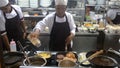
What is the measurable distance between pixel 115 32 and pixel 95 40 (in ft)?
1.59

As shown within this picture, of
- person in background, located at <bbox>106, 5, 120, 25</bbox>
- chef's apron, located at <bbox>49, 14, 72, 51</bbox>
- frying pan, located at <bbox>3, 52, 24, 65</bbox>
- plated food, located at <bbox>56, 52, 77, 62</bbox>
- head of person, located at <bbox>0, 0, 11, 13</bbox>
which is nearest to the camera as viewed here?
frying pan, located at <bbox>3, 52, 24, 65</bbox>

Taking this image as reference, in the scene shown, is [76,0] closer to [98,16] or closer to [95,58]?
[98,16]

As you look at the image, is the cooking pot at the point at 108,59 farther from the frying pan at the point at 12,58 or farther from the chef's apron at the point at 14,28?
the chef's apron at the point at 14,28

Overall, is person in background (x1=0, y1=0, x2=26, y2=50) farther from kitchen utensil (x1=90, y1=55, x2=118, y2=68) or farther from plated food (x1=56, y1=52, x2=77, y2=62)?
kitchen utensil (x1=90, y1=55, x2=118, y2=68)

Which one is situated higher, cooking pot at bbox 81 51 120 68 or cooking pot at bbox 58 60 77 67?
cooking pot at bbox 81 51 120 68

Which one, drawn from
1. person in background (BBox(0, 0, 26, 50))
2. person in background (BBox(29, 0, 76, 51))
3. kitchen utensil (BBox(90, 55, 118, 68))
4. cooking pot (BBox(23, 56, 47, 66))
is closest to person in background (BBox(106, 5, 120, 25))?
person in background (BBox(29, 0, 76, 51))

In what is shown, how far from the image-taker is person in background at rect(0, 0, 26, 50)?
2.99m

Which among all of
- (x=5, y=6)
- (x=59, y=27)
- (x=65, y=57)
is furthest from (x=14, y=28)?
(x=65, y=57)

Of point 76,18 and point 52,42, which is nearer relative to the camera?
point 52,42

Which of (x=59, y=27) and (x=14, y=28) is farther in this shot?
(x=14, y=28)

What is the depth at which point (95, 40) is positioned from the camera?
4.18 m

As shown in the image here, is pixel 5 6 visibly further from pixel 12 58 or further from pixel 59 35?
pixel 12 58

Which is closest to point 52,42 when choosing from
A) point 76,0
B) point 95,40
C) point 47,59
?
point 47,59

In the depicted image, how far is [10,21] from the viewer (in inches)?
123
